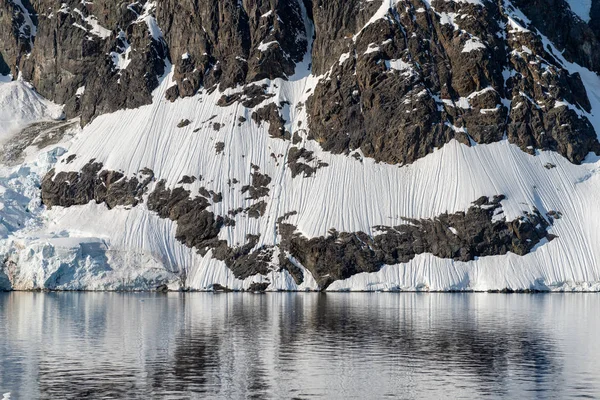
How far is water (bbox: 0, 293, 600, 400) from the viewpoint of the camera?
51.3 metres

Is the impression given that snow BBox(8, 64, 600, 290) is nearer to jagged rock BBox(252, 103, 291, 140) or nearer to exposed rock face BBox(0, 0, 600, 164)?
jagged rock BBox(252, 103, 291, 140)

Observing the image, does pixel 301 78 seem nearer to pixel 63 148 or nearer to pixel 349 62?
pixel 349 62

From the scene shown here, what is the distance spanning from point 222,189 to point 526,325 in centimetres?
8223

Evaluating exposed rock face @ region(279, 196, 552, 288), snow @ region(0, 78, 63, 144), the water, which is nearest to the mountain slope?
exposed rock face @ region(279, 196, 552, 288)

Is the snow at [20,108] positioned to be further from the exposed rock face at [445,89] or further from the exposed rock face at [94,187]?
the exposed rock face at [445,89]

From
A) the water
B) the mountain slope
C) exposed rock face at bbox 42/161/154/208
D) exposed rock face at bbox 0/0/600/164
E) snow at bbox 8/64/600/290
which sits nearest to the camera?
the water

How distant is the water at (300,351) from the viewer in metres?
51.3

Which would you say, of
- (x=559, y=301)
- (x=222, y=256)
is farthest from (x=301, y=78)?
(x=559, y=301)

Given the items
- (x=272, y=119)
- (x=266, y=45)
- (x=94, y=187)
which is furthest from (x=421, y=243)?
(x=94, y=187)

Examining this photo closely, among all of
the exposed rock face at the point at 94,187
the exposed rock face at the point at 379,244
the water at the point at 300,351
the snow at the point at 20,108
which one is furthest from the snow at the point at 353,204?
the water at the point at 300,351

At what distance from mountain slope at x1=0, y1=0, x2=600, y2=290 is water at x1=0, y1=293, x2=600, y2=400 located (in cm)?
3651

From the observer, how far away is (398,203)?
152 meters

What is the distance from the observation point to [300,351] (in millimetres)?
65500

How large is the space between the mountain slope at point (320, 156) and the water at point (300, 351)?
3651cm
